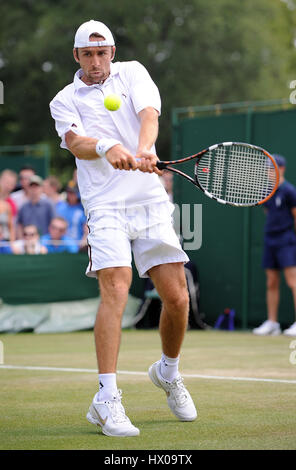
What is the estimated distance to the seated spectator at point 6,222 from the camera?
12.9 m

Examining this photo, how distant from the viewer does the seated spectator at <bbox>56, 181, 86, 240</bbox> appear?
43.3ft

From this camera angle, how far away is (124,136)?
5.45m

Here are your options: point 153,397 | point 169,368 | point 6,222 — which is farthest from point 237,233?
point 169,368

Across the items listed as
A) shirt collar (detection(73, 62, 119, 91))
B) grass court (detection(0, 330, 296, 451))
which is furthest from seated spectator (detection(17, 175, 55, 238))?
shirt collar (detection(73, 62, 119, 91))

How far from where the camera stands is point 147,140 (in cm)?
524

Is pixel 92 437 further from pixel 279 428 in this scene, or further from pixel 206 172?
A: pixel 206 172

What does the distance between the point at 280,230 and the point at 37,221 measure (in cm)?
372

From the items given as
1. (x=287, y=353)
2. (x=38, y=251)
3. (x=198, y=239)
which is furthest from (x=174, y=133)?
(x=287, y=353)

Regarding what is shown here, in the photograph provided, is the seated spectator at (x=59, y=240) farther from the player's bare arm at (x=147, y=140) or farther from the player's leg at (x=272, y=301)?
the player's bare arm at (x=147, y=140)

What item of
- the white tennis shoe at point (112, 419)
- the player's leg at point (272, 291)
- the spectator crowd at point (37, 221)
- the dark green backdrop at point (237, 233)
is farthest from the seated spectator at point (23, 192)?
the white tennis shoe at point (112, 419)

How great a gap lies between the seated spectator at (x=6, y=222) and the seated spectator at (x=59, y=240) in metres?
0.46

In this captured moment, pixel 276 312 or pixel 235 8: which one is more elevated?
pixel 235 8

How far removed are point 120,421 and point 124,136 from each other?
159cm

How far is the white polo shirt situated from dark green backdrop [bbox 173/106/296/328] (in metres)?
6.44
